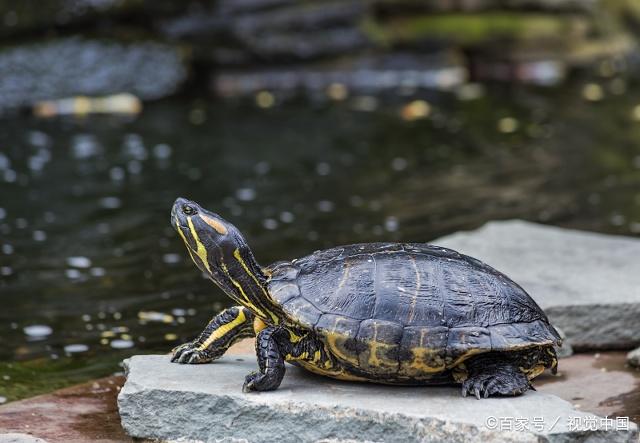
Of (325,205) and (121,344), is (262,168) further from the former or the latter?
(121,344)

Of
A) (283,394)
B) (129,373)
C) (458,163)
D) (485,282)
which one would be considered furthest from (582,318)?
(458,163)

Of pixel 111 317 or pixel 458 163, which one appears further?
→ pixel 458 163

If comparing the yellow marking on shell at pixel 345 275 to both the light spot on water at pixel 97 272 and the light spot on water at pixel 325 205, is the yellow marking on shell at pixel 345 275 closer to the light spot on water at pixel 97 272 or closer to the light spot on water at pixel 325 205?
the light spot on water at pixel 97 272

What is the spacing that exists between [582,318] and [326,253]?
1.78 metres

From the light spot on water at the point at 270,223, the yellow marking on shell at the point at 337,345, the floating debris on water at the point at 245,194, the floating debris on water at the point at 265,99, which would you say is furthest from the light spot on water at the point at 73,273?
the floating debris on water at the point at 265,99

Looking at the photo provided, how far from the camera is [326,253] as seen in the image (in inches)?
168

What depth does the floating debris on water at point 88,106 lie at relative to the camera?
13828 millimetres

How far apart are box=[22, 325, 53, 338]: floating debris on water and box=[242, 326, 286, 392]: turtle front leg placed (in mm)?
2406

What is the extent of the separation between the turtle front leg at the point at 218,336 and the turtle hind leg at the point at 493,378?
0.94m

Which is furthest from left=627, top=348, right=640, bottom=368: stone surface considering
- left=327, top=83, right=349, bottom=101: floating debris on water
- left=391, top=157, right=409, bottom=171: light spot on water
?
left=327, top=83, right=349, bottom=101: floating debris on water

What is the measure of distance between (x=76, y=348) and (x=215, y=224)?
6.63 feet

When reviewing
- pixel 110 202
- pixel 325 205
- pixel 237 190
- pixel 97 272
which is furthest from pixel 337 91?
pixel 97 272

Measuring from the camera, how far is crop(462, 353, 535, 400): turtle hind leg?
3.97 m

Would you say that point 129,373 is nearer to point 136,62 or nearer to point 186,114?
point 186,114
